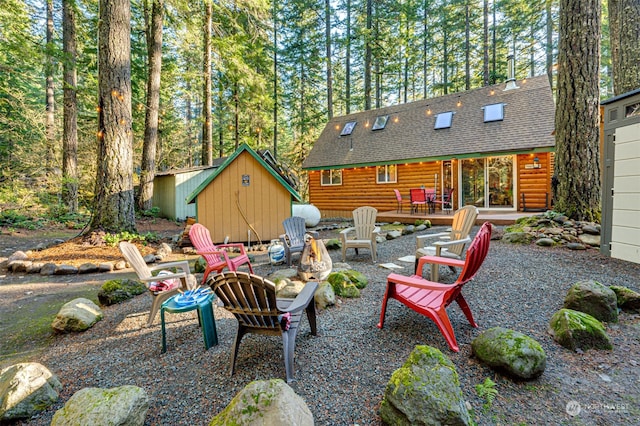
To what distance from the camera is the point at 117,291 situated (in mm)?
4164

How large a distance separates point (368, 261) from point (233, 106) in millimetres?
14434

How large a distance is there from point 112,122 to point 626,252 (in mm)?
9965

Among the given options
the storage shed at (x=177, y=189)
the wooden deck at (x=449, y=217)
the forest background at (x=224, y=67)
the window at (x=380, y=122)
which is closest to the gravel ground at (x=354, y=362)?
the wooden deck at (x=449, y=217)

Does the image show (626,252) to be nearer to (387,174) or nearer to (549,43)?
(387,174)

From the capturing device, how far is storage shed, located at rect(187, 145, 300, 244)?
738 centimetres

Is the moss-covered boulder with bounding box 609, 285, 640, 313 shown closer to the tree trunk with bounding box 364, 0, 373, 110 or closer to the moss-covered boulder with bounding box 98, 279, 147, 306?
the moss-covered boulder with bounding box 98, 279, 147, 306

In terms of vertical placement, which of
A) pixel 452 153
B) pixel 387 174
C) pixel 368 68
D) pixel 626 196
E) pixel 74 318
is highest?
pixel 368 68

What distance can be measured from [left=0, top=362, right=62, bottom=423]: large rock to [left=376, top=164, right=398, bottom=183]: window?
1278cm

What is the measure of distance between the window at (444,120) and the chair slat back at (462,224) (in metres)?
9.22

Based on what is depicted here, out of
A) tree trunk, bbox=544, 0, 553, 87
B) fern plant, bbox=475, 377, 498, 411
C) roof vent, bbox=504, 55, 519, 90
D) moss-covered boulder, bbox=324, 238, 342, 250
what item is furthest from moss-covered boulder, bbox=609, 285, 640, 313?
tree trunk, bbox=544, 0, 553, 87

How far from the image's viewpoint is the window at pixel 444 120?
508 inches

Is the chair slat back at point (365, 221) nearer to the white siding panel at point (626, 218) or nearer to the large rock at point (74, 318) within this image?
the white siding panel at point (626, 218)

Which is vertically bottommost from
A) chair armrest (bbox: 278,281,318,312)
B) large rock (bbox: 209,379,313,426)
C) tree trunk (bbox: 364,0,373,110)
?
large rock (bbox: 209,379,313,426)

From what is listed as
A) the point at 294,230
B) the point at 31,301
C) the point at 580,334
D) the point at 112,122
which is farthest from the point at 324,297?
the point at 112,122
